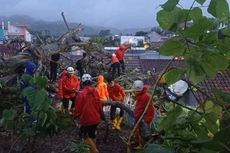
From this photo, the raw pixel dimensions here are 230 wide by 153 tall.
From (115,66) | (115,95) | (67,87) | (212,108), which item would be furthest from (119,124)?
(212,108)

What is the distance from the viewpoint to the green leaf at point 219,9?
1250 millimetres

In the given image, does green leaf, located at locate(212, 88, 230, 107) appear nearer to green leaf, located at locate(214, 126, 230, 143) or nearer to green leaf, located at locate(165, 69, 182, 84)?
green leaf, located at locate(165, 69, 182, 84)

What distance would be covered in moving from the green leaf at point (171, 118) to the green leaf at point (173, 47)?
0.31 m

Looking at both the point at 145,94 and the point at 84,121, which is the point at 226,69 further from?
the point at 84,121

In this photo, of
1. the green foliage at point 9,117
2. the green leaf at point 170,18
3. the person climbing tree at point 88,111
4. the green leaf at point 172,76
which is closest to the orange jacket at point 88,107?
the person climbing tree at point 88,111

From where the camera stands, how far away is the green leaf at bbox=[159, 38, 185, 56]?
1.27 metres

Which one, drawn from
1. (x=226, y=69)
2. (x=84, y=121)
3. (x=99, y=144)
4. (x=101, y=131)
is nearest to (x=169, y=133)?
(x=226, y=69)

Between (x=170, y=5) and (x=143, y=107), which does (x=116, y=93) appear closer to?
(x=143, y=107)

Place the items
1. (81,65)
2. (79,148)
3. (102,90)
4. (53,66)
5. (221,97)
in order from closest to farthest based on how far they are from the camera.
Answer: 1. (221,97)
2. (79,148)
3. (102,90)
4. (53,66)
5. (81,65)

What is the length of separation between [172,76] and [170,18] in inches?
10.5

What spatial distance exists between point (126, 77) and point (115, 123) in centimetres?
402

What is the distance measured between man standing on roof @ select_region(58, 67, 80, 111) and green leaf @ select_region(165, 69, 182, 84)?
8.46 m

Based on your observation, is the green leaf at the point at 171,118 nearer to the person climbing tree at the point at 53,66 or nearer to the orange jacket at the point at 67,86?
the orange jacket at the point at 67,86

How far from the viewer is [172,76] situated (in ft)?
4.90
